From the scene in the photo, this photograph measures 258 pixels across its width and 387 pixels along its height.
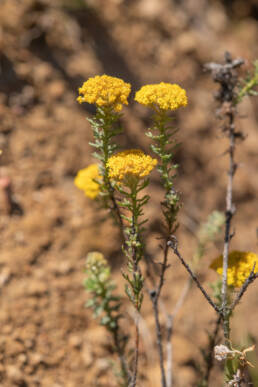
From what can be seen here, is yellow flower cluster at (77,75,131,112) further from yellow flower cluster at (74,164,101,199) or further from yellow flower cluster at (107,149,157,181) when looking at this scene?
yellow flower cluster at (74,164,101,199)

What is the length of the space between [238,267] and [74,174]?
68.6 inches

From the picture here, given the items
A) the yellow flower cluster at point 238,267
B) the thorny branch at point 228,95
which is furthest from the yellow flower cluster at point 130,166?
the yellow flower cluster at point 238,267

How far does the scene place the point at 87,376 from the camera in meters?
2.50

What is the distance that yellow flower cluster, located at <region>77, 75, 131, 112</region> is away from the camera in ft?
4.82

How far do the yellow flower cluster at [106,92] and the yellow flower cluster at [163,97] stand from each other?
77mm

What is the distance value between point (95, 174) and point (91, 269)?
0.52 meters

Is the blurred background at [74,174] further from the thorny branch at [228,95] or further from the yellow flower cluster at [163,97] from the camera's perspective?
the yellow flower cluster at [163,97]

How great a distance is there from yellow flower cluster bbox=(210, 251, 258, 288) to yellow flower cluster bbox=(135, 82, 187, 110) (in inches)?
31.5

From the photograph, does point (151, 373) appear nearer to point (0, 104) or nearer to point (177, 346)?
point (177, 346)

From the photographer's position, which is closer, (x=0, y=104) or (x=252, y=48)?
(x=0, y=104)

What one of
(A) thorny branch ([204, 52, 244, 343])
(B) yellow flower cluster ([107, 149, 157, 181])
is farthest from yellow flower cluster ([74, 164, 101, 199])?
(A) thorny branch ([204, 52, 244, 343])

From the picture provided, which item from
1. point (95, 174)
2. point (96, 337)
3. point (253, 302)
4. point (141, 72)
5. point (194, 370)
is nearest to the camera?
point (95, 174)

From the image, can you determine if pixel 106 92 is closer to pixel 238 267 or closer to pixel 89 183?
pixel 89 183

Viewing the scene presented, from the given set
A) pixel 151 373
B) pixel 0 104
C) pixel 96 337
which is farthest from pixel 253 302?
pixel 0 104
